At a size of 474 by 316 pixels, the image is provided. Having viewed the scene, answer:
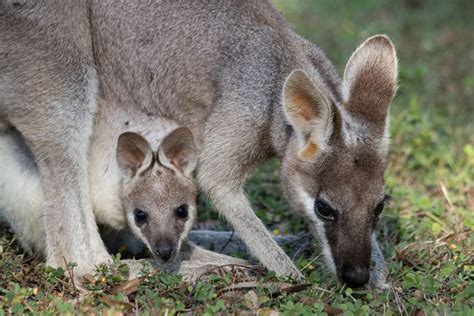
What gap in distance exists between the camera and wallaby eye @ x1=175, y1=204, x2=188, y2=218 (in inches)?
194

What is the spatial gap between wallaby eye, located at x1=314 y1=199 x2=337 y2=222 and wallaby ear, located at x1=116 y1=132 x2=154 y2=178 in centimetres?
105

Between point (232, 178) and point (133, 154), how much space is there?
0.61 metres

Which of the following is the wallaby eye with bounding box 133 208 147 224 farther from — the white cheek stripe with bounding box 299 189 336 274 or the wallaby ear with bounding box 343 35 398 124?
the wallaby ear with bounding box 343 35 398 124

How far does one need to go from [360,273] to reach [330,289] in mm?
263

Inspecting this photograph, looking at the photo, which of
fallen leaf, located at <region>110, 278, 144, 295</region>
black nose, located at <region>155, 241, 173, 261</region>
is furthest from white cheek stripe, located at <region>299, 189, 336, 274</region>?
fallen leaf, located at <region>110, 278, 144, 295</region>

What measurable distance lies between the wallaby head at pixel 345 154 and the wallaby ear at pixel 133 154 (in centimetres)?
82

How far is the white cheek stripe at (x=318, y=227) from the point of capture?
4.71m

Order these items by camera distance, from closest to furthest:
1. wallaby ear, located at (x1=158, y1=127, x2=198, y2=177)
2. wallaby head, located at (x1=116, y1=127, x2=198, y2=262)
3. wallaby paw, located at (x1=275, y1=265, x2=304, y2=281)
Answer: wallaby head, located at (x1=116, y1=127, x2=198, y2=262) < wallaby paw, located at (x1=275, y1=265, x2=304, y2=281) < wallaby ear, located at (x1=158, y1=127, x2=198, y2=177)

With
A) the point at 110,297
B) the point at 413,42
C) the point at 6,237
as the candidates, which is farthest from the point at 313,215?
the point at 413,42

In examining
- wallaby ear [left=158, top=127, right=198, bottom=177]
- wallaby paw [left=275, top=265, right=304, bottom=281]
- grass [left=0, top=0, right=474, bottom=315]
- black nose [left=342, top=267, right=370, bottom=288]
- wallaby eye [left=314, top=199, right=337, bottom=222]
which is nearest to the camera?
grass [left=0, top=0, right=474, bottom=315]

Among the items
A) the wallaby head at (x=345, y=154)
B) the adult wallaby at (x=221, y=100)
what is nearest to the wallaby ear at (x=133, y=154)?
the adult wallaby at (x=221, y=100)

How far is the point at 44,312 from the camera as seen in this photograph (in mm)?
4164

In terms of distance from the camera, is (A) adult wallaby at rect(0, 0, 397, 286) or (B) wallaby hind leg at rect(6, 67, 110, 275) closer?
(A) adult wallaby at rect(0, 0, 397, 286)

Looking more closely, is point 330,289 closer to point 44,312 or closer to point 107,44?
point 44,312
